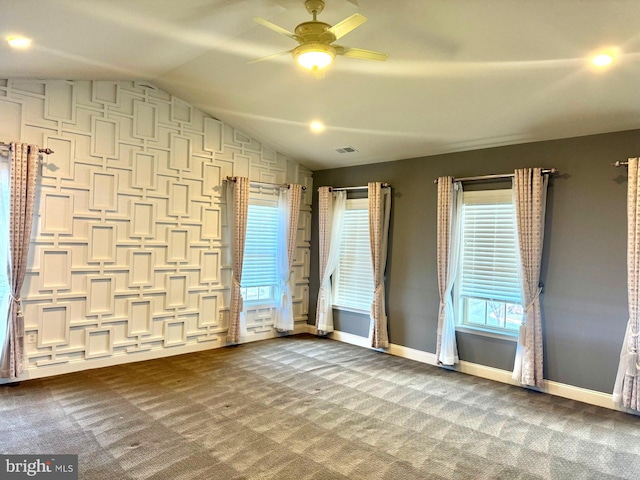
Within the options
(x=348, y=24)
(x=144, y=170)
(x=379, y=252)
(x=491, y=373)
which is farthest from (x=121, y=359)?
(x=348, y=24)

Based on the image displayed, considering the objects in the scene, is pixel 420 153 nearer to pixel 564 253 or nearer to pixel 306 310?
pixel 564 253

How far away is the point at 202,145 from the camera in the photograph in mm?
5488

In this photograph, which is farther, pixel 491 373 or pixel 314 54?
pixel 491 373

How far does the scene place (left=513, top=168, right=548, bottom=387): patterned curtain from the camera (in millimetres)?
4230

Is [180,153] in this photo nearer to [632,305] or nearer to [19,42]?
[19,42]

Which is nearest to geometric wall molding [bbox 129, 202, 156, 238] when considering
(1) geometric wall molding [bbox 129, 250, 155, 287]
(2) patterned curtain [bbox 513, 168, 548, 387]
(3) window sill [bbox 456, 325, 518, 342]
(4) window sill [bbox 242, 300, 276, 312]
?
(1) geometric wall molding [bbox 129, 250, 155, 287]

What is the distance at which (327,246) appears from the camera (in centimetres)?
630

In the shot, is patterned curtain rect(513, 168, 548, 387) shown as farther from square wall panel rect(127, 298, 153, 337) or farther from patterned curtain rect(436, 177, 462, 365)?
square wall panel rect(127, 298, 153, 337)

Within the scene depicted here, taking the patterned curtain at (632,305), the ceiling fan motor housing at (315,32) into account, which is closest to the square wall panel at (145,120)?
the ceiling fan motor housing at (315,32)

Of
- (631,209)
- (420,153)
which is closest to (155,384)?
(420,153)

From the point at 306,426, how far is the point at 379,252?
9.11 feet

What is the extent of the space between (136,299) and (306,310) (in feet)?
8.87

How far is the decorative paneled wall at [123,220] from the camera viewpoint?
14.0ft

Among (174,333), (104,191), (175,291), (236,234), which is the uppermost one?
(104,191)
